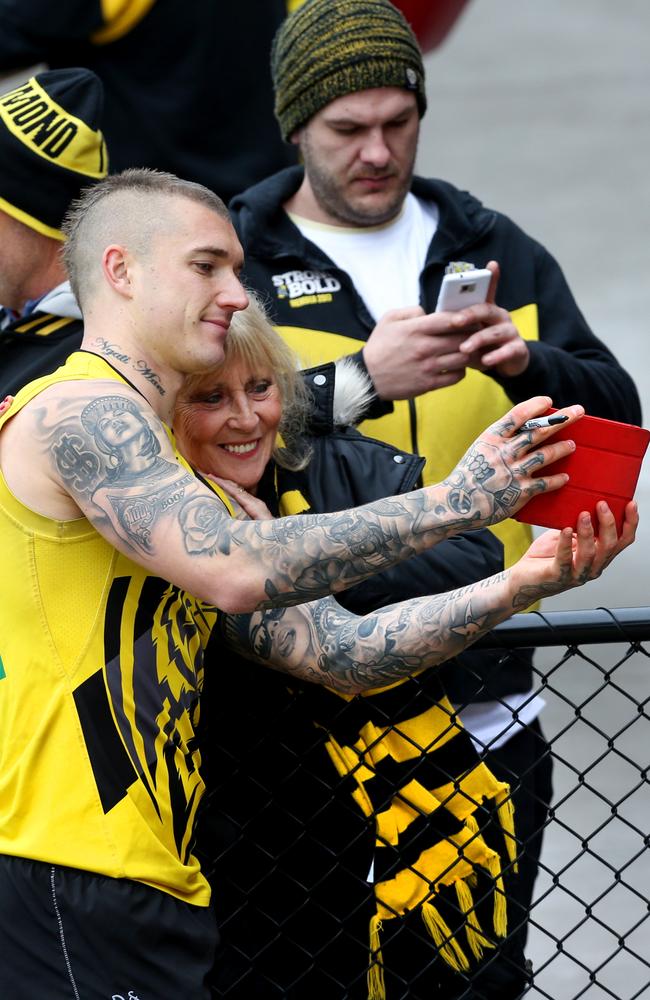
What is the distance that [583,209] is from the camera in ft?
29.3

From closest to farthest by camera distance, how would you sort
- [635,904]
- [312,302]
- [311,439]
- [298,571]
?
[298,571] → [311,439] → [312,302] → [635,904]

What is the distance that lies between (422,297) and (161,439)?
1.33 m

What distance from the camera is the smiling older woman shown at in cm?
261

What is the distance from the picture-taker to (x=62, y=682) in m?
2.22

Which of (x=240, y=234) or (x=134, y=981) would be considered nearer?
(x=134, y=981)

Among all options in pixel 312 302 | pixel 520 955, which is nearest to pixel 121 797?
pixel 520 955

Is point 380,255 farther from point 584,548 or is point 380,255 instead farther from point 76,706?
point 76,706

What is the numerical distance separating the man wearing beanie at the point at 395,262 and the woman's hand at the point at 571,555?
787 mm

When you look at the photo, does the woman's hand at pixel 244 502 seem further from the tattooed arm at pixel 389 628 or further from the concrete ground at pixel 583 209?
the concrete ground at pixel 583 209

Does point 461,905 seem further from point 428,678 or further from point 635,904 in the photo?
point 635,904

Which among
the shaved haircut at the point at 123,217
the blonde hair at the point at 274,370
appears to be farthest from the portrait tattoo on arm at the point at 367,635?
the shaved haircut at the point at 123,217

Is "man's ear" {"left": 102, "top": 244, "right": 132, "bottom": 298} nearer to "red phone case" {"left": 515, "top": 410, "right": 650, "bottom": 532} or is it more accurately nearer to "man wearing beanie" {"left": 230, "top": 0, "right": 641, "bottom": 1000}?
"red phone case" {"left": 515, "top": 410, "right": 650, "bottom": 532}

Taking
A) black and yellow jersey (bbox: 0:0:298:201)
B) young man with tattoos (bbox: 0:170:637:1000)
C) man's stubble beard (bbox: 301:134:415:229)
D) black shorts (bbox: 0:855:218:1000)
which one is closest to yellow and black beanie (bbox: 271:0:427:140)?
man's stubble beard (bbox: 301:134:415:229)

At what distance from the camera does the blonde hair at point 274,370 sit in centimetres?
259
